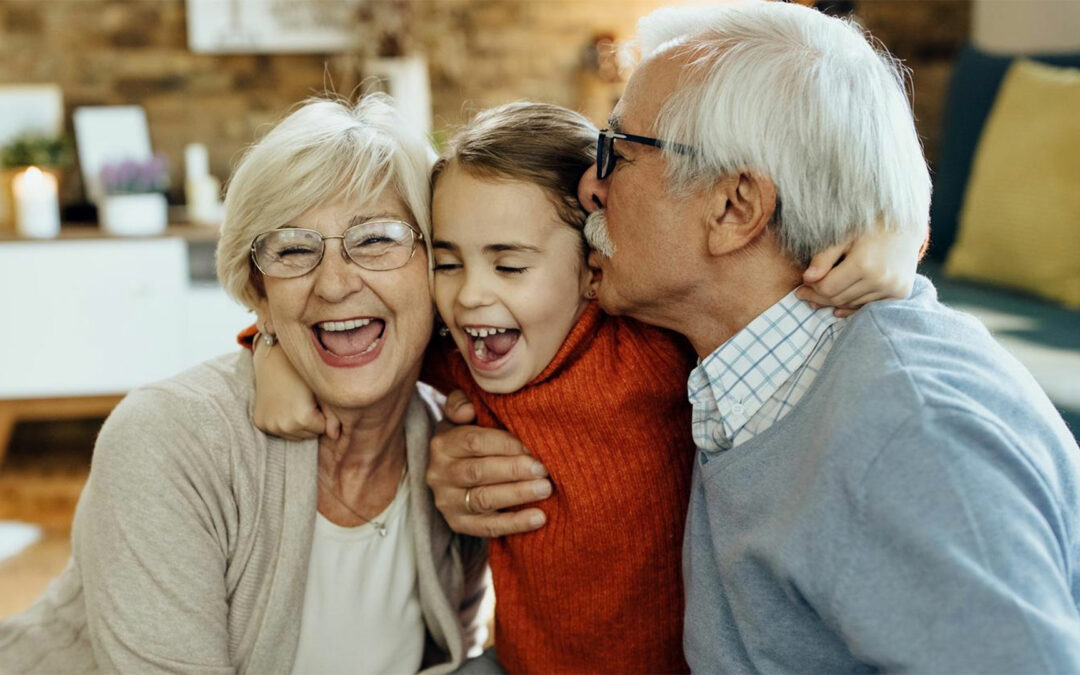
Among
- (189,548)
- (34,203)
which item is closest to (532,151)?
(189,548)

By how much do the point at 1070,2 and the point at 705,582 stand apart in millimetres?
3144

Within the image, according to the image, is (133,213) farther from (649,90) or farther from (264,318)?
(649,90)

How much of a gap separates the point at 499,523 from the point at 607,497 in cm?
17

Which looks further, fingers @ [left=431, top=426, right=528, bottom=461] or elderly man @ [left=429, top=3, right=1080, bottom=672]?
fingers @ [left=431, top=426, right=528, bottom=461]

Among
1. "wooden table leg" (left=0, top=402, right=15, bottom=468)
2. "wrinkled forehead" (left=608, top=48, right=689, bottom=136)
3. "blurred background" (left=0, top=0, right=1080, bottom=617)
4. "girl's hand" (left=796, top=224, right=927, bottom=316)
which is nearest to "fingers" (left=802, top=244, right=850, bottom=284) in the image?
"girl's hand" (left=796, top=224, right=927, bottom=316)

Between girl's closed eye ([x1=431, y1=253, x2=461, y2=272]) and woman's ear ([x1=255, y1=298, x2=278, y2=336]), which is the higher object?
girl's closed eye ([x1=431, y1=253, x2=461, y2=272])

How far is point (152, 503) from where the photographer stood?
53.8 inches

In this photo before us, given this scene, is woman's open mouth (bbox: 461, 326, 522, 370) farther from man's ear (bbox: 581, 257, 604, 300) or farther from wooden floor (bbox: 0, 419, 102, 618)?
wooden floor (bbox: 0, 419, 102, 618)

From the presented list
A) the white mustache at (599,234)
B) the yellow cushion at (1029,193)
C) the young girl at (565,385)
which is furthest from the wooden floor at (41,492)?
the yellow cushion at (1029,193)

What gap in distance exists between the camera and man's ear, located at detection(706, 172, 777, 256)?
1227mm

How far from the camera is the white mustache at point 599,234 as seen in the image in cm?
141

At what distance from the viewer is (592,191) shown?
1.44m

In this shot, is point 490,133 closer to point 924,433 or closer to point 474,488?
point 474,488

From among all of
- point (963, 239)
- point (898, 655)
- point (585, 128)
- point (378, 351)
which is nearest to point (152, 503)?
point (378, 351)
